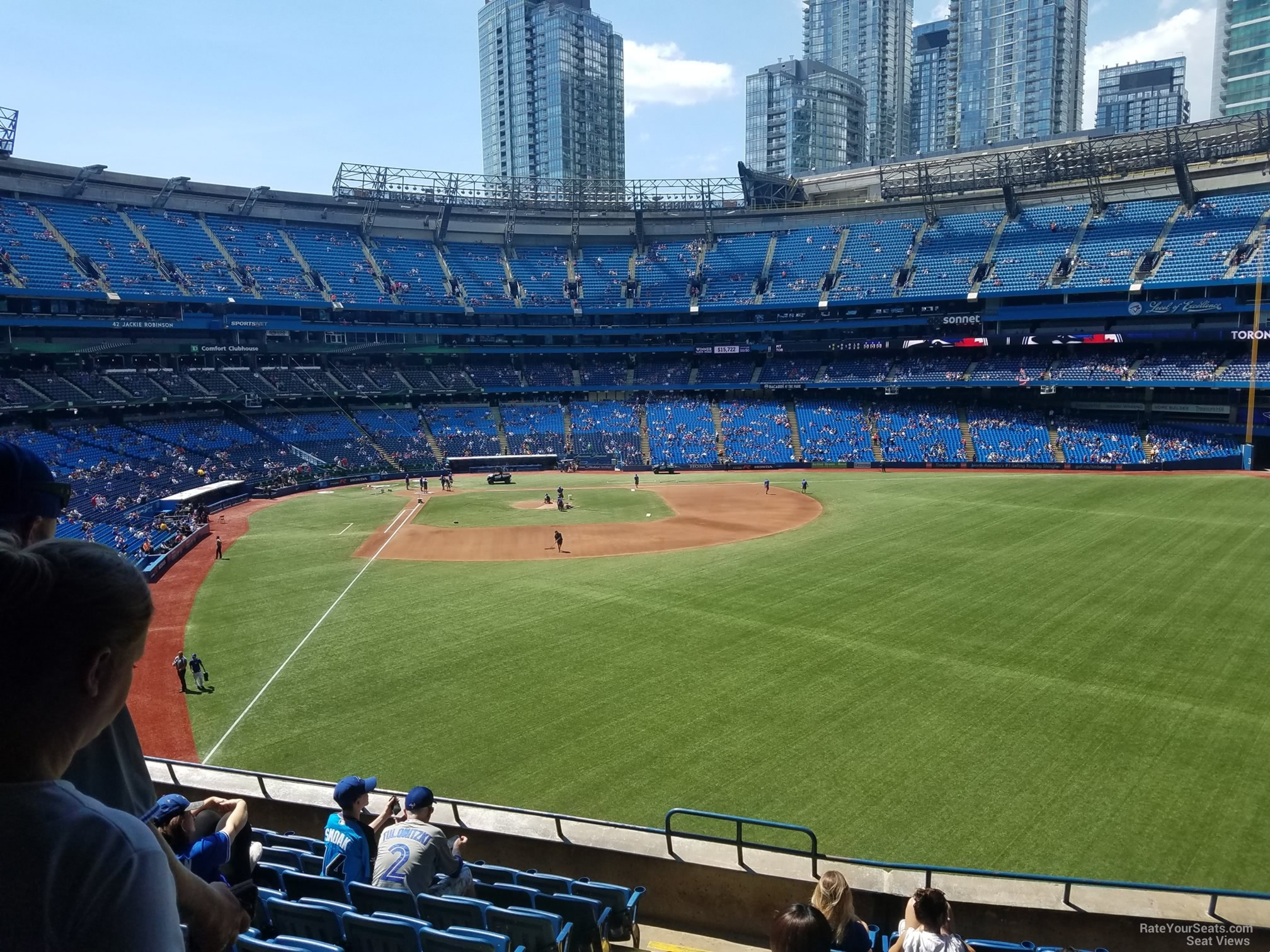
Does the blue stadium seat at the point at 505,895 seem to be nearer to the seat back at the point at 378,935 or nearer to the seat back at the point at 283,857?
the seat back at the point at 378,935

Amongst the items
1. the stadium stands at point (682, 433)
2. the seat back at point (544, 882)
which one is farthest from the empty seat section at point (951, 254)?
the seat back at point (544, 882)

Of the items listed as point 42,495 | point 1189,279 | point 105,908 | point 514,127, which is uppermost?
point 514,127

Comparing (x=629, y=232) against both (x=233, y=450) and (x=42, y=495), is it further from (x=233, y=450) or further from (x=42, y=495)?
(x=42, y=495)

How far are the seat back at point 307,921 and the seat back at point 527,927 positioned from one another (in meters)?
1.29

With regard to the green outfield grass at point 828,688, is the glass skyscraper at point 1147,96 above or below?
above

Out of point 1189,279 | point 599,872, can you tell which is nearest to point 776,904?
point 599,872

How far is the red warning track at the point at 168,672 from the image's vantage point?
18.0m

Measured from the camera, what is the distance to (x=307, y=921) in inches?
271

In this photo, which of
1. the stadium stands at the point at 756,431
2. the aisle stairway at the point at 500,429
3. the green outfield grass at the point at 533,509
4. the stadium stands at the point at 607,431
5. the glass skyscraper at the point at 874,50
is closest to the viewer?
the green outfield grass at the point at 533,509

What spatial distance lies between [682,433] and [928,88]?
154528mm

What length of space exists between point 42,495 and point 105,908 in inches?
88.3

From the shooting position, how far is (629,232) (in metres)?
92.2

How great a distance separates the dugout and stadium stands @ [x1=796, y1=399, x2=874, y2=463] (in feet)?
76.0

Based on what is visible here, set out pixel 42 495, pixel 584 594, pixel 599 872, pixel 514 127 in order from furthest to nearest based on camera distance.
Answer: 1. pixel 514 127
2. pixel 584 594
3. pixel 599 872
4. pixel 42 495
